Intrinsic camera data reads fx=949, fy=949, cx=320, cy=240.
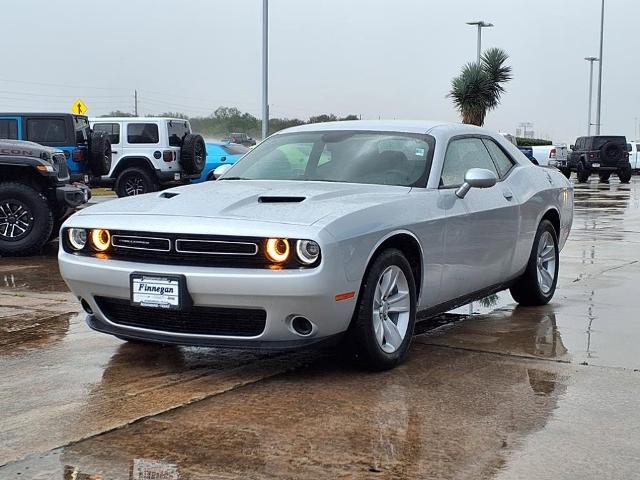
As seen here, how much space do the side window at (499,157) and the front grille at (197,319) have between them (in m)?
2.85

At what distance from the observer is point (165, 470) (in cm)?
362

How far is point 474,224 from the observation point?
241 inches

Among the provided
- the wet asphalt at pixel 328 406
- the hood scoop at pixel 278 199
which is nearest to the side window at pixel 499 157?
the wet asphalt at pixel 328 406

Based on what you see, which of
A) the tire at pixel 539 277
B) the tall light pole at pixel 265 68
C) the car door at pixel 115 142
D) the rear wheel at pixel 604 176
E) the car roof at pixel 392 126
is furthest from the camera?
the rear wheel at pixel 604 176

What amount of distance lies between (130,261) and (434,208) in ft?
6.03

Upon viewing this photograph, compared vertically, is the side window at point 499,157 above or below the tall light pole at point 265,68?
below

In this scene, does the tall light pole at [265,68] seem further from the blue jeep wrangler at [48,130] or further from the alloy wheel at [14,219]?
the alloy wheel at [14,219]

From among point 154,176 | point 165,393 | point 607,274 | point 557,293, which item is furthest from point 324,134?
point 154,176

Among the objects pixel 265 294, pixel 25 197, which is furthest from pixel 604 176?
pixel 265 294

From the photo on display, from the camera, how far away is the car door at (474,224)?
5.89 meters

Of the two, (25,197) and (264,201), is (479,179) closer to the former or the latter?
(264,201)

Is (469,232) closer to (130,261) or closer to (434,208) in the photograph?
(434,208)

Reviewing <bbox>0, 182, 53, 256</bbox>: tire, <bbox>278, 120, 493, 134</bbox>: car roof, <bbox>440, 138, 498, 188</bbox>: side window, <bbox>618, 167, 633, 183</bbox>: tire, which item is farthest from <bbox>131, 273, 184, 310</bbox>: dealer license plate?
<bbox>618, 167, 633, 183</bbox>: tire

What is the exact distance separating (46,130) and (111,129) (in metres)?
4.46
